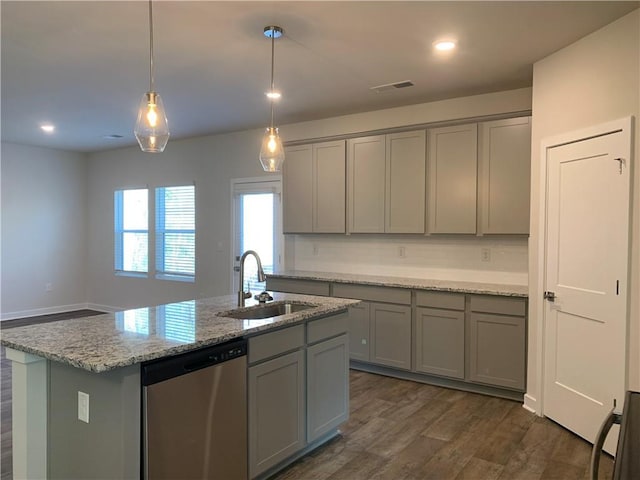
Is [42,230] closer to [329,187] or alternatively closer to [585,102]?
[329,187]

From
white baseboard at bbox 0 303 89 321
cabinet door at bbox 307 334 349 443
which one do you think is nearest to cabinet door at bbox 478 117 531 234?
cabinet door at bbox 307 334 349 443

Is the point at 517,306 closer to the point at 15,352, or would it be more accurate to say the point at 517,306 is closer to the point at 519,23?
the point at 519,23

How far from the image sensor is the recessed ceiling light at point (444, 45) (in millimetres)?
3143

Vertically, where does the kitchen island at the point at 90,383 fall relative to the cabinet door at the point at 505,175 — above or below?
below

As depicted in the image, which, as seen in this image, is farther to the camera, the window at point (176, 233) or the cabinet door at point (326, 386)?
the window at point (176, 233)

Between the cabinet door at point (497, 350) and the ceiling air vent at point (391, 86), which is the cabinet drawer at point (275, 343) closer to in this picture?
the cabinet door at point (497, 350)

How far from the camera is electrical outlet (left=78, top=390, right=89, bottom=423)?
78.7 inches

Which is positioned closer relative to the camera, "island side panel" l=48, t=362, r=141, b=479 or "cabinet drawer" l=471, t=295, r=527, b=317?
"island side panel" l=48, t=362, r=141, b=479

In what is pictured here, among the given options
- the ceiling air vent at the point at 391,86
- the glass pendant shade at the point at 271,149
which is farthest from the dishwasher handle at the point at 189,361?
the ceiling air vent at the point at 391,86

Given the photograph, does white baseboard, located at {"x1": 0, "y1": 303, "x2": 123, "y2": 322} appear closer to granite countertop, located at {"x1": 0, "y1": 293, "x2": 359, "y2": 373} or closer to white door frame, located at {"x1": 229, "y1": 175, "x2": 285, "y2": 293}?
white door frame, located at {"x1": 229, "y1": 175, "x2": 285, "y2": 293}

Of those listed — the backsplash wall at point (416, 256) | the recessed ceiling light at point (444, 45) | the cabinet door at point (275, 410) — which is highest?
the recessed ceiling light at point (444, 45)

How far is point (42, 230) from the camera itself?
24.5 feet

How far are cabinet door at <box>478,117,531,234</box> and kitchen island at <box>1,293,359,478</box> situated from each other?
2.45 m

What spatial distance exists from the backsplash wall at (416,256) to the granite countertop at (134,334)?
2.06m
